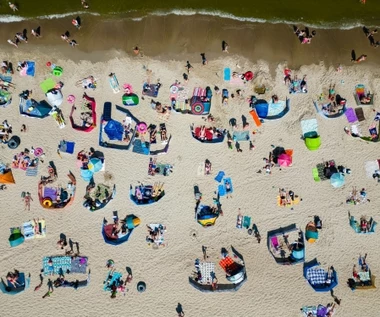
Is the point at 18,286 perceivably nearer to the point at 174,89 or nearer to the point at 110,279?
the point at 110,279

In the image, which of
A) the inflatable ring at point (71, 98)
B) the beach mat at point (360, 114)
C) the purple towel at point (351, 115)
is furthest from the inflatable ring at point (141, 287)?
the beach mat at point (360, 114)

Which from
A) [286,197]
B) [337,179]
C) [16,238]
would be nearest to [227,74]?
[286,197]

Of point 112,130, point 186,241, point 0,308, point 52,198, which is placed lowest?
point 0,308

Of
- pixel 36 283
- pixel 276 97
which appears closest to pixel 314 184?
pixel 276 97

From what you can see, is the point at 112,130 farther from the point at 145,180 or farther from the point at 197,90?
the point at 197,90

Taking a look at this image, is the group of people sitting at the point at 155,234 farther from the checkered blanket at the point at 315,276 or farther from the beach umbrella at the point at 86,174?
the checkered blanket at the point at 315,276

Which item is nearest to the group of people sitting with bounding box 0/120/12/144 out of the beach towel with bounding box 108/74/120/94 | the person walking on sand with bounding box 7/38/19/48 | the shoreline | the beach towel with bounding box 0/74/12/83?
the beach towel with bounding box 0/74/12/83
